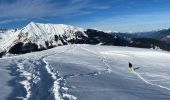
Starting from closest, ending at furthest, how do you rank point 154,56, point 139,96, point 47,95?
point 47,95 → point 139,96 → point 154,56

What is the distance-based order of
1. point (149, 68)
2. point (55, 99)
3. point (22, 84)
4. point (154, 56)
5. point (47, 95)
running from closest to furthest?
point (55, 99) < point (47, 95) < point (22, 84) < point (149, 68) < point (154, 56)

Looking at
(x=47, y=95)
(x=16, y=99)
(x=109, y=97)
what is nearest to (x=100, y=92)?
(x=109, y=97)

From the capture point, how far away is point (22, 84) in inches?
920

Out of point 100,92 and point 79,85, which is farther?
point 79,85

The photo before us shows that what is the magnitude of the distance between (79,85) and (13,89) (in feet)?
15.6

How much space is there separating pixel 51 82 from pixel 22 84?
2.28 metres

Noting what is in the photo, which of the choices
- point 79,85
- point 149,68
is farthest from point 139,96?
point 149,68

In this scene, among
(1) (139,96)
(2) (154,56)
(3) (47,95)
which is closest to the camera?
(3) (47,95)

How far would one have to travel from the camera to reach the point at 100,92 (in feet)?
69.3

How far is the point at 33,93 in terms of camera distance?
19.8 m

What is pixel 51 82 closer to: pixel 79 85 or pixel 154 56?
pixel 79 85

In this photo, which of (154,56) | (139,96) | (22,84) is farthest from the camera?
(154,56)

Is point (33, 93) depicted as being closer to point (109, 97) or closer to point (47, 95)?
point (47, 95)

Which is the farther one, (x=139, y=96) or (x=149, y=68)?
(x=149, y=68)
